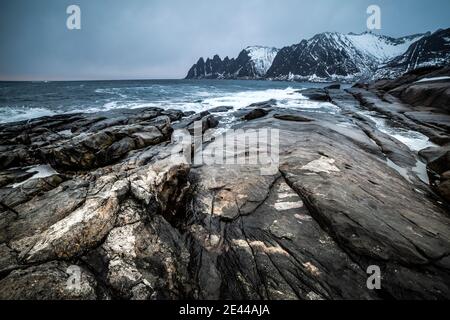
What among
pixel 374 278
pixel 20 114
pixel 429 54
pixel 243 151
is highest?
pixel 429 54

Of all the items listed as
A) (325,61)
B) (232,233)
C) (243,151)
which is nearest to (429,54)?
(325,61)

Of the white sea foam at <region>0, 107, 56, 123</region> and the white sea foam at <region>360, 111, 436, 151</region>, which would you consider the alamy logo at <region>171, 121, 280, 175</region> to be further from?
the white sea foam at <region>0, 107, 56, 123</region>

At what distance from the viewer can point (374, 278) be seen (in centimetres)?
315

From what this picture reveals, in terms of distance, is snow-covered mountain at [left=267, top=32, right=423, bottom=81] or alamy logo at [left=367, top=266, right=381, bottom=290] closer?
alamy logo at [left=367, top=266, right=381, bottom=290]

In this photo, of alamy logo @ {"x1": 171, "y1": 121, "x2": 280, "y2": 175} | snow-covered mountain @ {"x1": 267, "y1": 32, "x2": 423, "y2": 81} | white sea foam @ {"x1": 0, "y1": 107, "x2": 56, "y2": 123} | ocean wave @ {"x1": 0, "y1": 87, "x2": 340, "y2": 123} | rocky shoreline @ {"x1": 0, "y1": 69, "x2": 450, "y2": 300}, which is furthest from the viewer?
snow-covered mountain @ {"x1": 267, "y1": 32, "x2": 423, "y2": 81}

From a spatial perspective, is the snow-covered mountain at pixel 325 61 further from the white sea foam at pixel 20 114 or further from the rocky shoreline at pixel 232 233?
the rocky shoreline at pixel 232 233

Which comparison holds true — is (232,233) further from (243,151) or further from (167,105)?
(167,105)

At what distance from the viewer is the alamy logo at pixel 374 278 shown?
305cm

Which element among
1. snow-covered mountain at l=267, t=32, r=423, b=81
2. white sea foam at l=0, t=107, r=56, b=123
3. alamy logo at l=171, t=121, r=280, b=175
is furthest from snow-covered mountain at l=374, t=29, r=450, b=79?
white sea foam at l=0, t=107, r=56, b=123

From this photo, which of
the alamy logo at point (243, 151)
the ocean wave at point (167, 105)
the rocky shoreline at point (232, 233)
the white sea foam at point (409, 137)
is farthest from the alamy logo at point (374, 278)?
the ocean wave at point (167, 105)

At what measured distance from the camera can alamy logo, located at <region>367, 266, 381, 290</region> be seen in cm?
305
